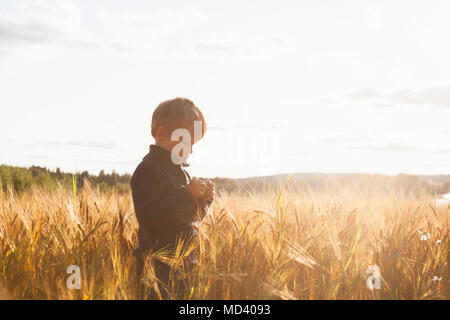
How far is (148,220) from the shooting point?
2381 mm

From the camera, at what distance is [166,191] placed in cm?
249

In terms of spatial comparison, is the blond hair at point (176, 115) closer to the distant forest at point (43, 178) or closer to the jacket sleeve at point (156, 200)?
the jacket sleeve at point (156, 200)

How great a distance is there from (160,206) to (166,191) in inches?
5.7

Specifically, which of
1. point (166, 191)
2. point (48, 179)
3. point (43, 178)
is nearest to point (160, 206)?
point (166, 191)

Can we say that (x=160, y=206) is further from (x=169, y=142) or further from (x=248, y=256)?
(x=248, y=256)

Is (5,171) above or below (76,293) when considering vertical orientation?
above

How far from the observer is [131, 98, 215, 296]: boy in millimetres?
2369

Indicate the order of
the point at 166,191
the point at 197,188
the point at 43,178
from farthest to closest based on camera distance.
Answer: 1. the point at 43,178
2. the point at 166,191
3. the point at 197,188

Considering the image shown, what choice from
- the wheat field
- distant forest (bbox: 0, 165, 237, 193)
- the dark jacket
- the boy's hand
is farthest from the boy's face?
distant forest (bbox: 0, 165, 237, 193)

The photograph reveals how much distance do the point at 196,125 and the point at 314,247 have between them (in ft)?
3.19

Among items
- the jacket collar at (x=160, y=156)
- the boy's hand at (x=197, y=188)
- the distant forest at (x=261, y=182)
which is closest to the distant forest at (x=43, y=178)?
the distant forest at (x=261, y=182)
